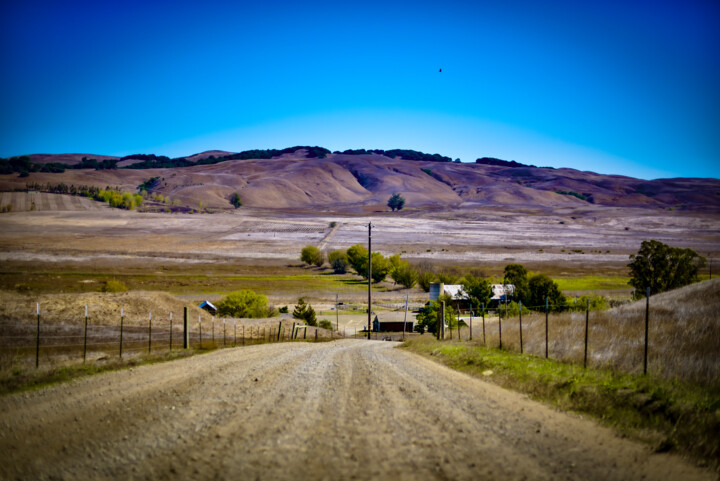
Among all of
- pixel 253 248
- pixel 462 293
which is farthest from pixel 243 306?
pixel 253 248

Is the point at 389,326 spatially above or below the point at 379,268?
below

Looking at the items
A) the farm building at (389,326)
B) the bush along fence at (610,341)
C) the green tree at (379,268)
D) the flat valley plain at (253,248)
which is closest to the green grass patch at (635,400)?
the bush along fence at (610,341)

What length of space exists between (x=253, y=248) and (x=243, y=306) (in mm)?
86587

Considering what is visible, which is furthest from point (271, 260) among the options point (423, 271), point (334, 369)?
point (334, 369)

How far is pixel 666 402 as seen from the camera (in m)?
8.51

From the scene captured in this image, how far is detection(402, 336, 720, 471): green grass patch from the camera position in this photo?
23.6 feet

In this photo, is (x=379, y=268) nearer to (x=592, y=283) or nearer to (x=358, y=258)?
(x=358, y=258)

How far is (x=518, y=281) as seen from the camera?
63.8 metres

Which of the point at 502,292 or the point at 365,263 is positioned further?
the point at 365,263

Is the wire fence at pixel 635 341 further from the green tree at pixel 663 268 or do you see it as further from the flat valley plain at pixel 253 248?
the flat valley plain at pixel 253 248

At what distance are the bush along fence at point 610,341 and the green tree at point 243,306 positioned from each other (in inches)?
1404

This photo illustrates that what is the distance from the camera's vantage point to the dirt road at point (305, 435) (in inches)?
246

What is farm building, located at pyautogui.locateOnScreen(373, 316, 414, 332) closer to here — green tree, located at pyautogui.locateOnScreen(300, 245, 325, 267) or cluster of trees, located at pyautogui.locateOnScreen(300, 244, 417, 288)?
cluster of trees, located at pyautogui.locateOnScreen(300, 244, 417, 288)

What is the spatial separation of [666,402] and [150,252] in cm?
12725
